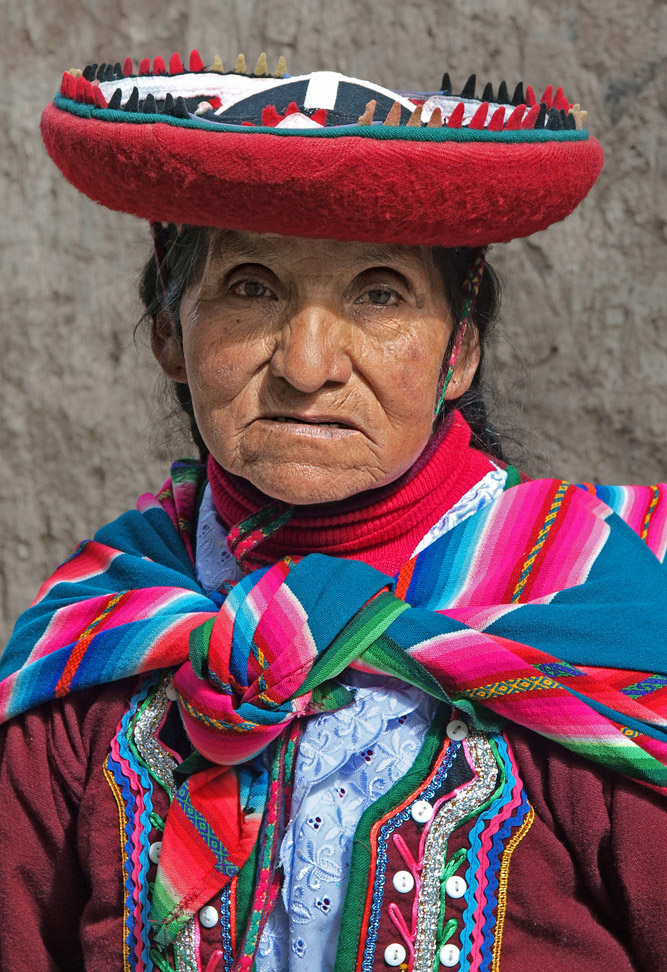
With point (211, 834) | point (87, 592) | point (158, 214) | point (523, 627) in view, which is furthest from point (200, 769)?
point (158, 214)

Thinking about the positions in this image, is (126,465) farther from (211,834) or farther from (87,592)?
(211,834)

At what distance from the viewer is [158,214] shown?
1.38m

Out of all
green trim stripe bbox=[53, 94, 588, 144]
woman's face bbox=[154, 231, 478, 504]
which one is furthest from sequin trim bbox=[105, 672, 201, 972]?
green trim stripe bbox=[53, 94, 588, 144]

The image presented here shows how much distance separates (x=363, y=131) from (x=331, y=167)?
0.19 ft

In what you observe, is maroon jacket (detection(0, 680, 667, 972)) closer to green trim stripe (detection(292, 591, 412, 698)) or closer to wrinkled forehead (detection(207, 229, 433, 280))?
green trim stripe (detection(292, 591, 412, 698))

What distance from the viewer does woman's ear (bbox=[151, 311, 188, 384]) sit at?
167 cm

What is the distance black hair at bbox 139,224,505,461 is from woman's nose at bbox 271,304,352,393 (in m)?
0.19

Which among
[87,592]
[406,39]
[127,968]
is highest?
[406,39]

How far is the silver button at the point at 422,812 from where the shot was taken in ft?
4.54

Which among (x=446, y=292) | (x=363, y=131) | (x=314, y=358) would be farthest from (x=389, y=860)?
(x=363, y=131)

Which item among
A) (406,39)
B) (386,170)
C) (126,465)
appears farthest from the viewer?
(126,465)

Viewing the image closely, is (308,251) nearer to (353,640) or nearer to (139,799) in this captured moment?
(353,640)

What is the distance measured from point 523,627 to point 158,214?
0.71 meters

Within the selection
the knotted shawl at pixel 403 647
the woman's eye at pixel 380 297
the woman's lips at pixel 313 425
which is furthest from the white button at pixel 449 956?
the woman's eye at pixel 380 297
